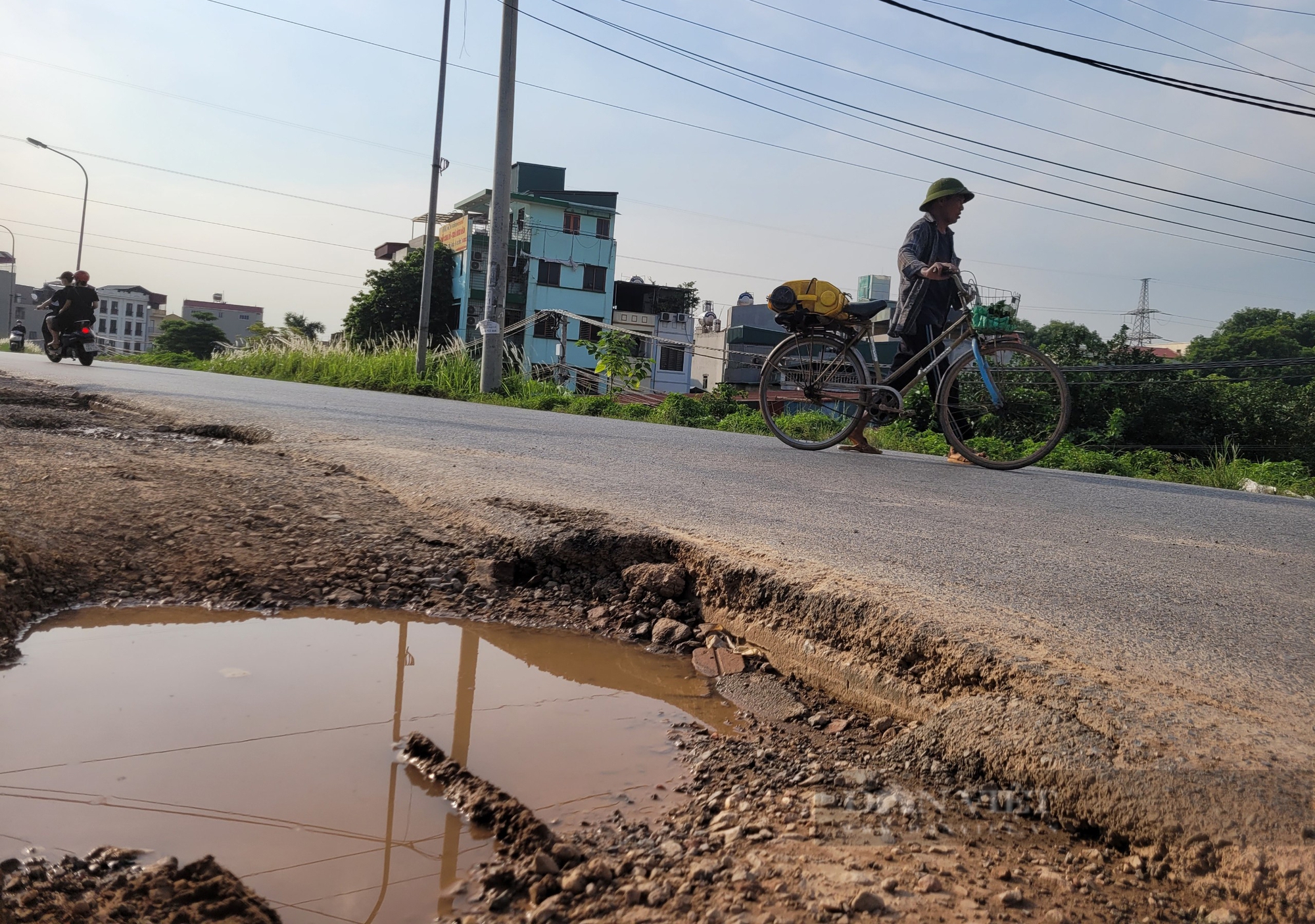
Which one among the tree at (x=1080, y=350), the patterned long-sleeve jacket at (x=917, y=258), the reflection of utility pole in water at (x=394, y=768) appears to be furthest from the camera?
the tree at (x=1080, y=350)

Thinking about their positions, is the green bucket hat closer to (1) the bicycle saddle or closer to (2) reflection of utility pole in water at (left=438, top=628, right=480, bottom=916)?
(1) the bicycle saddle

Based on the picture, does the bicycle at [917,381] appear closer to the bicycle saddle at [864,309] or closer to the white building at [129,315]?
the bicycle saddle at [864,309]

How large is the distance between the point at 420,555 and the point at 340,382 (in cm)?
1382

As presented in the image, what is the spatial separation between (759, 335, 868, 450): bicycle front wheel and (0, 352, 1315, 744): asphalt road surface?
0.94 ft

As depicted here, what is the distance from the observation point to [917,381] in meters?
6.24

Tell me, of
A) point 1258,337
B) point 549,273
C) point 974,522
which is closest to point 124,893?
point 974,522

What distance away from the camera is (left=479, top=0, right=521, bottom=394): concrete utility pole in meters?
13.3

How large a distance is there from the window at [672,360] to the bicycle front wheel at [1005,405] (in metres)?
44.3

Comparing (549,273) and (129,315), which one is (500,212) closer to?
(549,273)

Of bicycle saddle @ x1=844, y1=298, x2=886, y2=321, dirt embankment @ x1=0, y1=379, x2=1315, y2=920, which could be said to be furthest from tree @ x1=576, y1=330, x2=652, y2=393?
dirt embankment @ x1=0, y1=379, x2=1315, y2=920

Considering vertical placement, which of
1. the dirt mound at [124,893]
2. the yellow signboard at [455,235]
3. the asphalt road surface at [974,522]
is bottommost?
the dirt mound at [124,893]

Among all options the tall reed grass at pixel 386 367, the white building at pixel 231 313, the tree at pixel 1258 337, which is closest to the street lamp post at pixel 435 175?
the tall reed grass at pixel 386 367

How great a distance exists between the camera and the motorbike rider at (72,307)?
47.7ft

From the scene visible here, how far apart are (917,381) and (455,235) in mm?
45583
